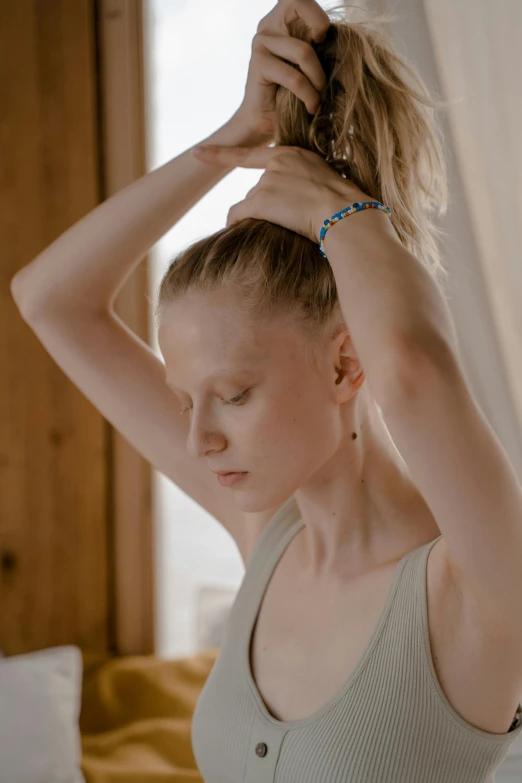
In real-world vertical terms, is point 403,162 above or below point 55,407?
above

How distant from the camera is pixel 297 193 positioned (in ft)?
3.19

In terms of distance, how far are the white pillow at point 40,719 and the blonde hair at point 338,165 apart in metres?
1.35

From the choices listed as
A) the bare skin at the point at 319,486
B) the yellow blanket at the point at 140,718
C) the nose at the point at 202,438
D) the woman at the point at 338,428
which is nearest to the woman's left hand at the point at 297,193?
the woman at the point at 338,428

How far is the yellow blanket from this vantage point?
2035 millimetres

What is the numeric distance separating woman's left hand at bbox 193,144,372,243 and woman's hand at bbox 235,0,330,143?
7 cm

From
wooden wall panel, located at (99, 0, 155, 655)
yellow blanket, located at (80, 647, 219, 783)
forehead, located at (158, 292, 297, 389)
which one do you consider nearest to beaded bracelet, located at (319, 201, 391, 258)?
forehead, located at (158, 292, 297, 389)

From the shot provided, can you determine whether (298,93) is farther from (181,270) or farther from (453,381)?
(453,381)

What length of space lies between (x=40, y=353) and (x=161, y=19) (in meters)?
1.05

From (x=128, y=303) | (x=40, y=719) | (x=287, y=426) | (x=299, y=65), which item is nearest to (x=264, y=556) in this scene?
(x=287, y=426)

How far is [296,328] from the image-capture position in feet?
3.34

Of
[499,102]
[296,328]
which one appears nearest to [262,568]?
[296,328]

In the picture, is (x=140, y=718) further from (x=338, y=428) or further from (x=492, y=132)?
(x=492, y=132)

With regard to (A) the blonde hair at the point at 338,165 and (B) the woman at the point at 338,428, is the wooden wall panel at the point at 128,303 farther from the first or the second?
(A) the blonde hair at the point at 338,165

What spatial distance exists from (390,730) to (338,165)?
646mm
